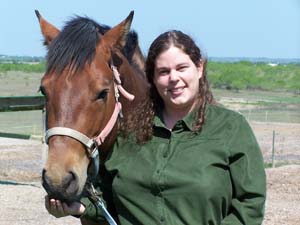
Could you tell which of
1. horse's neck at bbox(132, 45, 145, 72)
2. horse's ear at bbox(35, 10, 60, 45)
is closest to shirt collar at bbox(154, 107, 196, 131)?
horse's ear at bbox(35, 10, 60, 45)

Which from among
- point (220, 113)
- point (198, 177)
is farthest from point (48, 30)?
point (198, 177)

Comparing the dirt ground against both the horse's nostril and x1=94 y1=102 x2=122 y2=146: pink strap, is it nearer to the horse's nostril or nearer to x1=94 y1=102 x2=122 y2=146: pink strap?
x1=94 y1=102 x2=122 y2=146: pink strap

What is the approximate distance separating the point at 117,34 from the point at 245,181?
0.96 m

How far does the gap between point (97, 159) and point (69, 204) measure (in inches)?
8.6

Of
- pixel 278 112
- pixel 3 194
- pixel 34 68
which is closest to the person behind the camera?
pixel 3 194

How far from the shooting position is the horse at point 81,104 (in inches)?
93.7

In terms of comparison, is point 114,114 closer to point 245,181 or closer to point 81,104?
point 81,104

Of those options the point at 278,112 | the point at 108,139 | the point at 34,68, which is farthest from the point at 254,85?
the point at 108,139

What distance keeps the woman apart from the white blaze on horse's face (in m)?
0.16

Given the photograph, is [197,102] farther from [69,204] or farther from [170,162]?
[69,204]

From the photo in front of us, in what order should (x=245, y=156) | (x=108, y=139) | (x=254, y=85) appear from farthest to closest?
(x=254, y=85)
(x=108, y=139)
(x=245, y=156)

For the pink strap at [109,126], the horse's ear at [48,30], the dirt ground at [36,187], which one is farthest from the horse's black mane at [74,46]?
the dirt ground at [36,187]

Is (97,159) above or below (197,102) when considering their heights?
below

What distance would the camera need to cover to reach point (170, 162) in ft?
7.77
